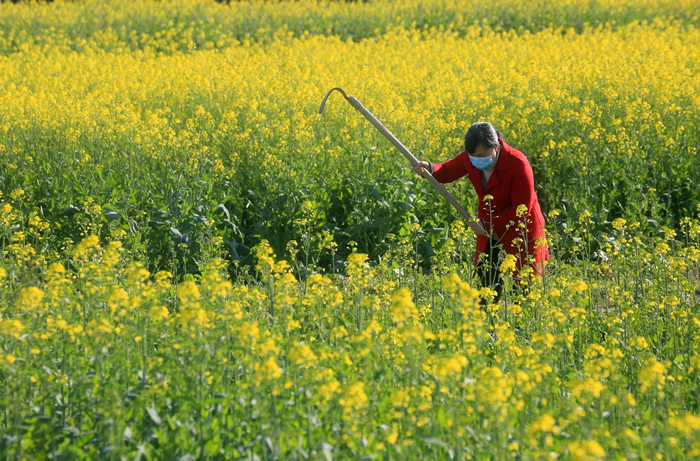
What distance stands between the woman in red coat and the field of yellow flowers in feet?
0.63

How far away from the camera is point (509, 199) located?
5.29 m

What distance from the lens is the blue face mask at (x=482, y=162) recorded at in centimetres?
504

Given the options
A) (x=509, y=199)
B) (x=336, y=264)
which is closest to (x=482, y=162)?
(x=509, y=199)

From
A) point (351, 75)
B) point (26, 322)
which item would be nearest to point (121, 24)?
point (351, 75)

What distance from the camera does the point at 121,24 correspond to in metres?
17.6

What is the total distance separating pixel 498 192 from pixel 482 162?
278 millimetres

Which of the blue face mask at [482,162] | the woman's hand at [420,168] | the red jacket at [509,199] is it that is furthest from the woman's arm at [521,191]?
the woman's hand at [420,168]

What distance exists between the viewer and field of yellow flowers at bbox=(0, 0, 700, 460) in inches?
113

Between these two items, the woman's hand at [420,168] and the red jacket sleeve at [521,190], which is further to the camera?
the woman's hand at [420,168]

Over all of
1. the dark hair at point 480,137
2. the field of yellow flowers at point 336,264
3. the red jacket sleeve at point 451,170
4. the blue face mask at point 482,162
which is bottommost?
the field of yellow flowers at point 336,264

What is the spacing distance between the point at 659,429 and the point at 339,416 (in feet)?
4.16

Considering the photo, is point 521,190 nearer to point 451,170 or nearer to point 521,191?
point 521,191

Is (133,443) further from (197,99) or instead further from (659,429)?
(197,99)

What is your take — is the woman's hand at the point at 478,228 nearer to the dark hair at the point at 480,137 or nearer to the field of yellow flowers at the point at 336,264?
the field of yellow flowers at the point at 336,264
